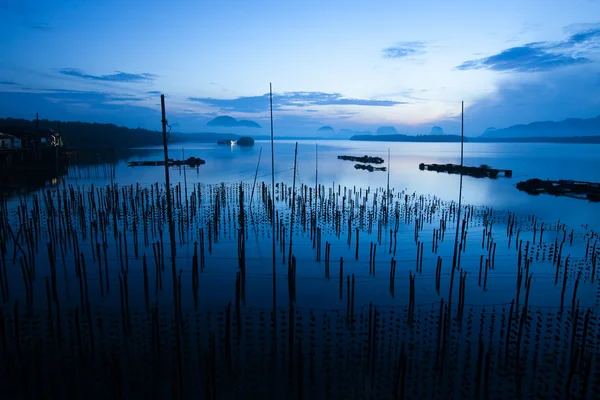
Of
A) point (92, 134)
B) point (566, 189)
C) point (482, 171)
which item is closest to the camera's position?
point (566, 189)

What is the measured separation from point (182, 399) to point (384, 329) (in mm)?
4431

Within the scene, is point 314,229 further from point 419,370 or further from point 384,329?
point 419,370

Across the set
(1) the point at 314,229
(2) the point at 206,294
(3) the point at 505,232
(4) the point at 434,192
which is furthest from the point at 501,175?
(2) the point at 206,294

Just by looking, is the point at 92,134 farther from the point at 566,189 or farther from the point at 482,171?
the point at 566,189

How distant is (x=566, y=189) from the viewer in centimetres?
3106

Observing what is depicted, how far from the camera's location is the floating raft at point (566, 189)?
28703 millimetres

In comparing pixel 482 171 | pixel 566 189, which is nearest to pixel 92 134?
pixel 482 171

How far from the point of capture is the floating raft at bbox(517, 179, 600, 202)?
28.7m

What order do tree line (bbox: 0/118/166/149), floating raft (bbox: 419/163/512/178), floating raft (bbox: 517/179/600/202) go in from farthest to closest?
tree line (bbox: 0/118/166/149) < floating raft (bbox: 419/163/512/178) < floating raft (bbox: 517/179/600/202)

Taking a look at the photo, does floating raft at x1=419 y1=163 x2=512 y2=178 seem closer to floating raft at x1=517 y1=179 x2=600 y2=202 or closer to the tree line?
floating raft at x1=517 y1=179 x2=600 y2=202

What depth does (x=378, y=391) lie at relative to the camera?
644 cm

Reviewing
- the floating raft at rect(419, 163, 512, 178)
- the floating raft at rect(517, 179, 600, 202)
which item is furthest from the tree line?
the floating raft at rect(517, 179, 600, 202)

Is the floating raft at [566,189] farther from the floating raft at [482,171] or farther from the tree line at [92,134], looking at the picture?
the tree line at [92,134]

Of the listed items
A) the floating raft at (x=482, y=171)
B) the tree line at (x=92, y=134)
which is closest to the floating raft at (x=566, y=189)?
the floating raft at (x=482, y=171)
